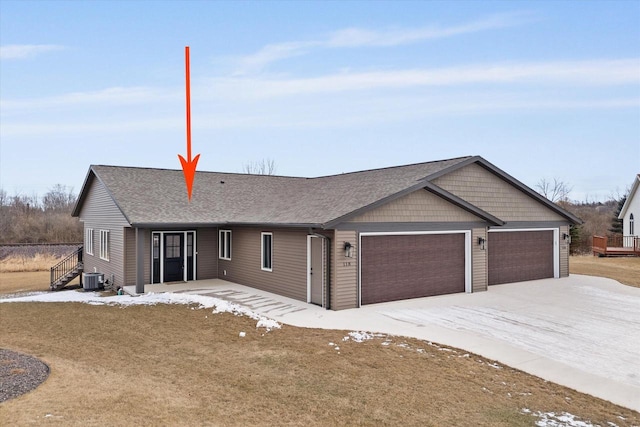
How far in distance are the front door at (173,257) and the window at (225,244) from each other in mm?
1475

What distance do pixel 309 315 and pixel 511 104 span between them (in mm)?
17470

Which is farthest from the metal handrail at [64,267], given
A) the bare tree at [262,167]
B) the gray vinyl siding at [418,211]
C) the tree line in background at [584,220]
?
the tree line in background at [584,220]

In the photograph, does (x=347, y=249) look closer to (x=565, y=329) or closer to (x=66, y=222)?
(x=565, y=329)

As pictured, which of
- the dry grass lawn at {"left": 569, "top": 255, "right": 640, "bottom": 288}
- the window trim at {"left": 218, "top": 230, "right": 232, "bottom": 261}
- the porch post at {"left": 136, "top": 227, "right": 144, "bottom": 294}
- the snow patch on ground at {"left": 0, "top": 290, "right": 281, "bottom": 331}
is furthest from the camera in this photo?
the dry grass lawn at {"left": 569, "top": 255, "right": 640, "bottom": 288}

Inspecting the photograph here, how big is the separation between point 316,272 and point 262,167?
39.2 metres

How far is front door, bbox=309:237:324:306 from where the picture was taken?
12.2m

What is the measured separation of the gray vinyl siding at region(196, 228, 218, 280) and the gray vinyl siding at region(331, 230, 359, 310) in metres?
7.33

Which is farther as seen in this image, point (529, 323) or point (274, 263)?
point (274, 263)

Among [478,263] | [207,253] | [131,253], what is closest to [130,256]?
[131,253]

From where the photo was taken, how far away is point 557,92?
20.6 meters

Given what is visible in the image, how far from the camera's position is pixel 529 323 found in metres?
10.6

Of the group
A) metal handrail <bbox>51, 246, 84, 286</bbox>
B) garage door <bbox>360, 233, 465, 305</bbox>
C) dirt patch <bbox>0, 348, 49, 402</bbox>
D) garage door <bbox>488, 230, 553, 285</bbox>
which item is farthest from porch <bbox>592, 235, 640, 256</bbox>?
dirt patch <bbox>0, 348, 49, 402</bbox>

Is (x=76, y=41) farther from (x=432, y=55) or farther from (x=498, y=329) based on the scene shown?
(x=498, y=329)

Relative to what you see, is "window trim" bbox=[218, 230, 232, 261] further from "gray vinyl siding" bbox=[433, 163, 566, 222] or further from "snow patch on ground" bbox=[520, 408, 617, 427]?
"snow patch on ground" bbox=[520, 408, 617, 427]
